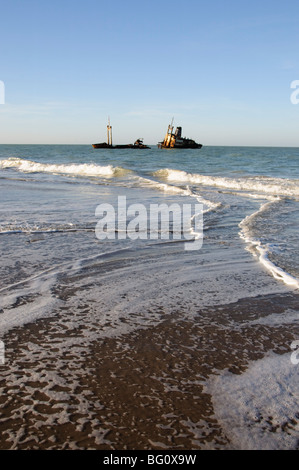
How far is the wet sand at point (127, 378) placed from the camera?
188 cm

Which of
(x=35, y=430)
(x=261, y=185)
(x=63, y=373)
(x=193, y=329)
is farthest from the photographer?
(x=261, y=185)

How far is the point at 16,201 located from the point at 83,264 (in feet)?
20.6

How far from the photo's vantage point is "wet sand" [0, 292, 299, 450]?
188 cm

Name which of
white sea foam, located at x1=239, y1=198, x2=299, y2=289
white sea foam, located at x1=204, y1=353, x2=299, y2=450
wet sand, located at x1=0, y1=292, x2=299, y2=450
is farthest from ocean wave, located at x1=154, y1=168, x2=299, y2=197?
white sea foam, located at x1=204, y1=353, x2=299, y2=450

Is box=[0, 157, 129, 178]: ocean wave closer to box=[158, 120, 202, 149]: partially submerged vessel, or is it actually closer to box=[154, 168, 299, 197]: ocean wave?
box=[154, 168, 299, 197]: ocean wave

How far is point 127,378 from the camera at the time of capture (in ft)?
7.73

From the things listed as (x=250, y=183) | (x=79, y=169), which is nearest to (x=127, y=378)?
(x=250, y=183)

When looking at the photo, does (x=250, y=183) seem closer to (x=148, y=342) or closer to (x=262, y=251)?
(x=262, y=251)

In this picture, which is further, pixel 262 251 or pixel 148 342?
pixel 262 251

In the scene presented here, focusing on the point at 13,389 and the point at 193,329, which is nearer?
the point at 13,389

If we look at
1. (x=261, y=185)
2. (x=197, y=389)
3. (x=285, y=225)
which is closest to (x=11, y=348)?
(x=197, y=389)

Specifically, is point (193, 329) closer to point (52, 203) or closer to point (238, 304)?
point (238, 304)

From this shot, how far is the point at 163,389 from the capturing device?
226 centimetres

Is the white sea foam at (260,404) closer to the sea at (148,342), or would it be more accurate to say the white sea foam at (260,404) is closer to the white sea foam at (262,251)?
the sea at (148,342)
